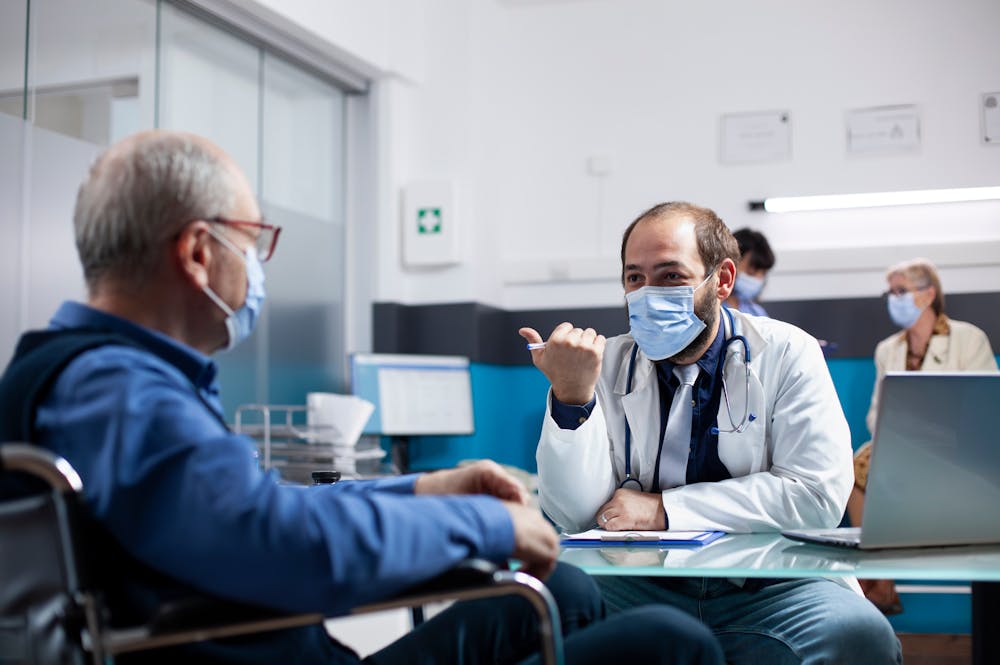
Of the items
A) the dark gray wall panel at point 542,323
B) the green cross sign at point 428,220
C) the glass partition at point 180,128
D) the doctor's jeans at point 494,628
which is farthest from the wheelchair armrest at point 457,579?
the green cross sign at point 428,220

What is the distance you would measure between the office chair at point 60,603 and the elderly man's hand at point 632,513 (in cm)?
88

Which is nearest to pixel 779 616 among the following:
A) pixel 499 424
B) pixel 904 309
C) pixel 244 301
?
pixel 244 301

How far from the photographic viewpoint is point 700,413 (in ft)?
6.90

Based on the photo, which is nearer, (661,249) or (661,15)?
(661,249)

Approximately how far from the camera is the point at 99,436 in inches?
43.1

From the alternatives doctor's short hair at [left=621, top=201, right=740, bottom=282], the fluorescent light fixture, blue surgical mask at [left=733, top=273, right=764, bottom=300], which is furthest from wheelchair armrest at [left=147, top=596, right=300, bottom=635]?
the fluorescent light fixture

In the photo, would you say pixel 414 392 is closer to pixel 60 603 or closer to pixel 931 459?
pixel 931 459

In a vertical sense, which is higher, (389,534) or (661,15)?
(661,15)

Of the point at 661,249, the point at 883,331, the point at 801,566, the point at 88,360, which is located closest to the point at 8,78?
the point at 661,249

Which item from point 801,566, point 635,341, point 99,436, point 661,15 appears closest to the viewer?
point 99,436

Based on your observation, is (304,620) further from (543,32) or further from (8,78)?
(543,32)

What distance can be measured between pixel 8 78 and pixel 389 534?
119 inches

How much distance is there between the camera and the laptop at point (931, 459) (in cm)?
149

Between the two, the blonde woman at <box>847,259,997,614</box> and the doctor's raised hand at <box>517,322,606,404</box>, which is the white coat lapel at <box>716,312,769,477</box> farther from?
the blonde woman at <box>847,259,997,614</box>
